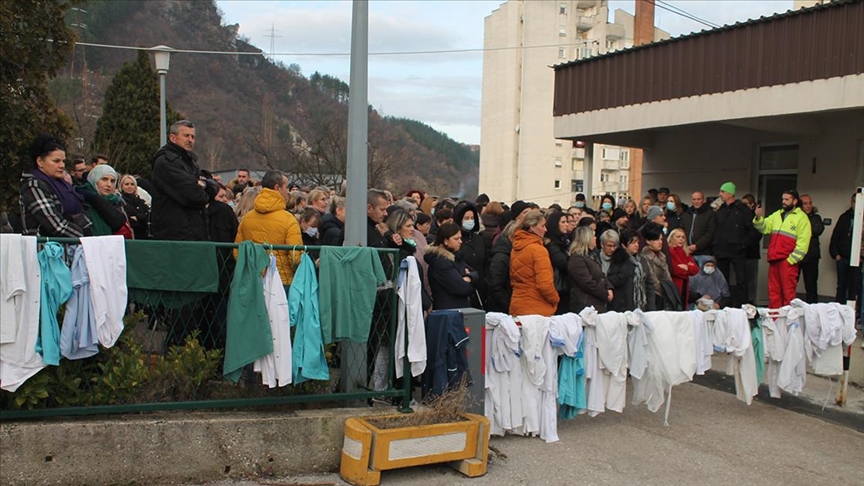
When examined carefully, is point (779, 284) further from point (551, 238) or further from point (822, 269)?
point (551, 238)

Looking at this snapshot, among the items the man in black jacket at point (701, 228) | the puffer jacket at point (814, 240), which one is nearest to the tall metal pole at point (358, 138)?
the man in black jacket at point (701, 228)

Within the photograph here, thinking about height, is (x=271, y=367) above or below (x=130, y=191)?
below

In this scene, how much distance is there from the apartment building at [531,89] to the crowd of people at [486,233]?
5805 cm

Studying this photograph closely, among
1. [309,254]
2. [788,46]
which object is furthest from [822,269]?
[309,254]

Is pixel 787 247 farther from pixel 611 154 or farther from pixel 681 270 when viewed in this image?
pixel 611 154

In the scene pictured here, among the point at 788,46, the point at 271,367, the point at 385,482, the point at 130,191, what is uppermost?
the point at 788,46

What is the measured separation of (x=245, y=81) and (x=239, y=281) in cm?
6428

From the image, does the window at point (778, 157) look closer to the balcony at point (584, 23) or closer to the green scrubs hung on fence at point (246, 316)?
the green scrubs hung on fence at point (246, 316)

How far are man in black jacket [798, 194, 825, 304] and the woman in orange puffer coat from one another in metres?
5.66

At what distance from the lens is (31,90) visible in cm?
854

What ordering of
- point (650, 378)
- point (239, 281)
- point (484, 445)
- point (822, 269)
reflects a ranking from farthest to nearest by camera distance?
point (822, 269)
point (650, 378)
point (484, 445)
point (239, 281)

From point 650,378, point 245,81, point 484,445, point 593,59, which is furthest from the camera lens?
point 245,81

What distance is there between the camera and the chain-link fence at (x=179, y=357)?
5.21 meters

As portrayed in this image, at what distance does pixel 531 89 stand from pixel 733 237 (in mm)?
59354
